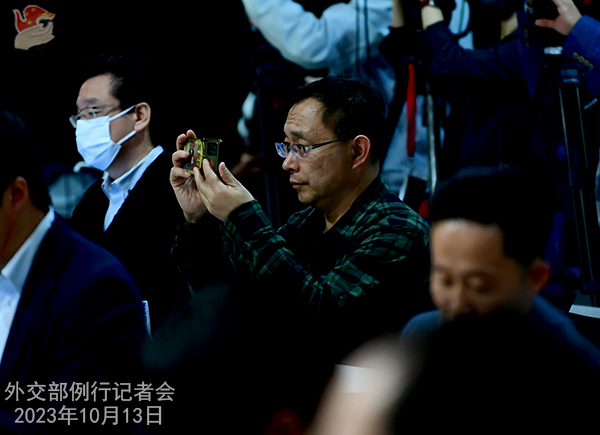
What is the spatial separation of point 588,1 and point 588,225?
814mm

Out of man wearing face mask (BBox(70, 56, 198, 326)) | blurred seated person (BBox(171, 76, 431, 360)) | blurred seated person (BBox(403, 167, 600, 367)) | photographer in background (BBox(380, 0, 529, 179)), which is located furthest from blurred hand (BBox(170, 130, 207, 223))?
photographer in background (BBox(380, 0, 529, 179))

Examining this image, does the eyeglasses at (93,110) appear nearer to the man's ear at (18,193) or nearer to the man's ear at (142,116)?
the man's ear at (142,116)

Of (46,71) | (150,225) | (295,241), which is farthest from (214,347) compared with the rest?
(46,71)

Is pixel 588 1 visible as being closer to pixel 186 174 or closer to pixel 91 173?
pixel 186 174

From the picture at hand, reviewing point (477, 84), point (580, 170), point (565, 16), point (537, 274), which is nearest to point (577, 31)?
point (565, 16)

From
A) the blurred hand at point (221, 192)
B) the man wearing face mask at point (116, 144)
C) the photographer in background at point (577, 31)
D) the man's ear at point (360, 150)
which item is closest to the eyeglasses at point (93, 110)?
the man wearing face mask at point (116, 144)

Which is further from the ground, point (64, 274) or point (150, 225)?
point (64, 274)

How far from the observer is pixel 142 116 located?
2816 mm

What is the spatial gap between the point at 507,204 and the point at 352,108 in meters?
0.94

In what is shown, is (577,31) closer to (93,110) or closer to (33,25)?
(93,110)

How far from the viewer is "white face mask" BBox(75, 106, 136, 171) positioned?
277 cm

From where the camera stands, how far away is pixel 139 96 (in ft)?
9.32

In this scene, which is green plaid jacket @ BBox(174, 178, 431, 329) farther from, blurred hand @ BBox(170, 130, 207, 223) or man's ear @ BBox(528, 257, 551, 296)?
man's ear @ BBox(528, 257, 551, 296)

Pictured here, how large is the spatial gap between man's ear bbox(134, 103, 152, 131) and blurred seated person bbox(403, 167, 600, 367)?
179cm
